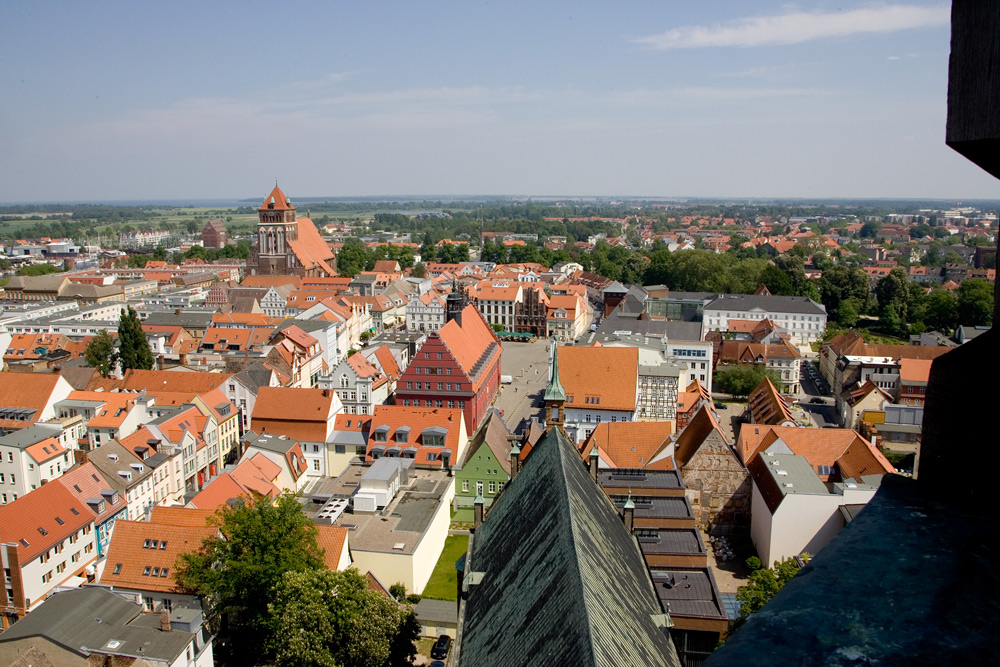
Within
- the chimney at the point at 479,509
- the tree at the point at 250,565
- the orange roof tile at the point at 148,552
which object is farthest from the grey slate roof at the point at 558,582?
the orange roof tile at the point at 148,552

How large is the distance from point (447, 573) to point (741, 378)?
34.1m

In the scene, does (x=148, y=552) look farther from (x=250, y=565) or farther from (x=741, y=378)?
(x=741, y=378)

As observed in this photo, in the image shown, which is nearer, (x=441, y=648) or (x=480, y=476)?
(x=441, y=648)

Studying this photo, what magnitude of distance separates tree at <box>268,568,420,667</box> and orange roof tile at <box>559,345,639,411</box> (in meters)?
23.4

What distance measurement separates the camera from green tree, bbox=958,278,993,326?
73938 millimetres

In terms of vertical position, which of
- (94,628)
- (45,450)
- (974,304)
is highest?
(974,304)

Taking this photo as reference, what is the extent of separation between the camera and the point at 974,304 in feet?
247

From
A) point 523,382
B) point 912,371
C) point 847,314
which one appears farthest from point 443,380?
point 847,314

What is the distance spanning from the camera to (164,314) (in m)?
65.3

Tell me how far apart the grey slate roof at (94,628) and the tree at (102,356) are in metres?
33.7

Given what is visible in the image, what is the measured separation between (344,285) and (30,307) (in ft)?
105

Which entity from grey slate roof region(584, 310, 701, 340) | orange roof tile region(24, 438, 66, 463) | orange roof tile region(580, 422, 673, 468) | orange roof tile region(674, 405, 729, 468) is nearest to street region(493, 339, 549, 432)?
grey slate roof region(584, 310, 701, 340)

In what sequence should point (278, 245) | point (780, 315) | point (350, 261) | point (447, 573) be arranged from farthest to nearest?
point (350, 261)
point (278, 245)
point (780, 315)
point (447, 573)

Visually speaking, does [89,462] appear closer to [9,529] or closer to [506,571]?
[9,529]
